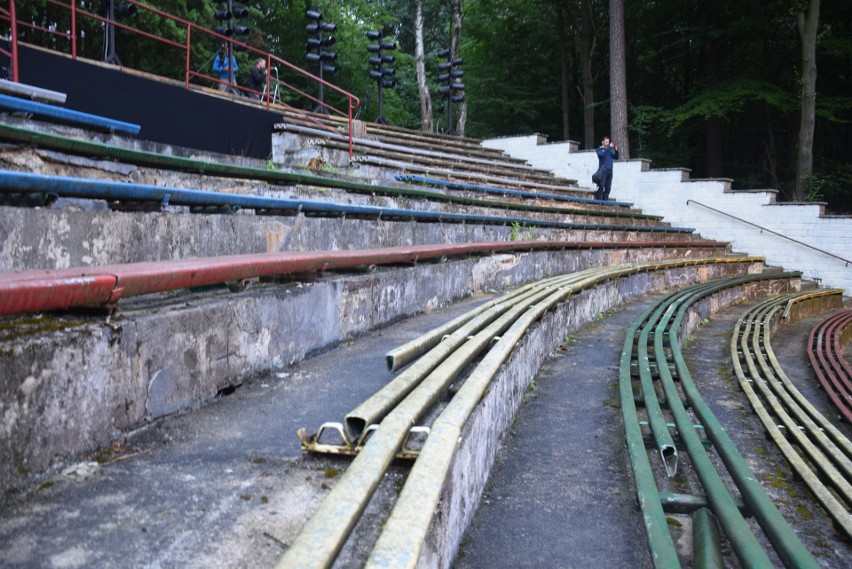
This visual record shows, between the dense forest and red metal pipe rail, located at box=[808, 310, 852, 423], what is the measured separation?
1060cm

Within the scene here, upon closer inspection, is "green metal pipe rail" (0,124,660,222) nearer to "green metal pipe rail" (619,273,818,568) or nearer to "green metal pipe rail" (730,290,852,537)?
"green metal pipe rail" (619,273,818,568)

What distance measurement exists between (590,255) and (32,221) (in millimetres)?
8024

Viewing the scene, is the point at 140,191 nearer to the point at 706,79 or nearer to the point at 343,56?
the point at 706,79

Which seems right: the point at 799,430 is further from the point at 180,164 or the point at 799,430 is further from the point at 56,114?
the point at 56,114

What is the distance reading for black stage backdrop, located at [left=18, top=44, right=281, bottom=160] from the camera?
6.21 metres

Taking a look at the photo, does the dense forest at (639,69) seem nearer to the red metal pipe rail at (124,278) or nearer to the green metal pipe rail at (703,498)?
the red metal pipe rail at (124,278)

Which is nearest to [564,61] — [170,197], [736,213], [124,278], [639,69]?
[639,69]

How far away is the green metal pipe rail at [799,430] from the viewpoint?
8.96ft

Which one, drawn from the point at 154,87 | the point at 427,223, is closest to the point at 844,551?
the point at 427,223

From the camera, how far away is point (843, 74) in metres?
22.5

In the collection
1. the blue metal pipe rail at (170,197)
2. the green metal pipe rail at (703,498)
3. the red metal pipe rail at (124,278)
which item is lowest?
the green metal pipe rail at (703,498)

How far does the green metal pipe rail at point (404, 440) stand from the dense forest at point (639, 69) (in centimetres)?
1592

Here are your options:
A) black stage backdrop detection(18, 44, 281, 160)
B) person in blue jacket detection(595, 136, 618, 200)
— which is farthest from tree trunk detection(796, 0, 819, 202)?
black stage backdrop detection(18, 44, 281, 160)

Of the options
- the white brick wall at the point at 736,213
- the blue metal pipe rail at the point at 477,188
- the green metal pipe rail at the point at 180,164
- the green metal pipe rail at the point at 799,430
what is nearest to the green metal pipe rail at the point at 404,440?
the green metal pipe rail at the point at 799,430
